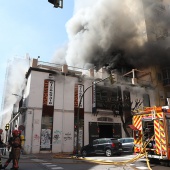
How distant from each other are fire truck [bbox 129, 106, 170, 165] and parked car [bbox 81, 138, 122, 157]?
5041mm

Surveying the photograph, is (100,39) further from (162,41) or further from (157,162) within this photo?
(157,162)

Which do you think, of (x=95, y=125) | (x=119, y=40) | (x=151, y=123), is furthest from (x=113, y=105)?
(x=151, y=123)

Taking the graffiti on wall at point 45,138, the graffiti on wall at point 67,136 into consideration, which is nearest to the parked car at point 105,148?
the graffiti on wall at point 67,136

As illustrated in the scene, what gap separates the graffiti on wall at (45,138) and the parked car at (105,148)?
173 inches

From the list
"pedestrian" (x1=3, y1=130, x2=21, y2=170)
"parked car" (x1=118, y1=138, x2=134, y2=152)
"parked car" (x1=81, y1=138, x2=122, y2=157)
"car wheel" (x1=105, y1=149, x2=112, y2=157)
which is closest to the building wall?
"parked car" (x1=81, y1=138, x2=122, y2=157)

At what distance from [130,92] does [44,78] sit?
10485 millimetres

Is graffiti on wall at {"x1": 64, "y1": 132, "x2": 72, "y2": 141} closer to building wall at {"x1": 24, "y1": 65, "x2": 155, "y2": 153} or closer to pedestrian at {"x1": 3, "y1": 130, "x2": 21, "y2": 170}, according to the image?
building wall at {"x1": 24, "y1": 65, "x2": 155, "y2": 153}

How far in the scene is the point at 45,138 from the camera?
18516mm

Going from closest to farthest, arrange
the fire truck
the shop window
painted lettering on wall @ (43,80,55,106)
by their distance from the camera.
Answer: the fire truck → painted lettering on wall @ (43,80,55,106) → the shop window

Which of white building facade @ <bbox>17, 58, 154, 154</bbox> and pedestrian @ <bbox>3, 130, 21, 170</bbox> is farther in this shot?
white building facade @ <bbox>17, 58, 154, 154</bbox>

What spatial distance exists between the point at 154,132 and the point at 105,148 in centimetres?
656

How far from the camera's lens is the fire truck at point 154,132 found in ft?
26.8

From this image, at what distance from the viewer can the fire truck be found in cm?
816

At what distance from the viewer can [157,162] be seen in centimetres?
917
